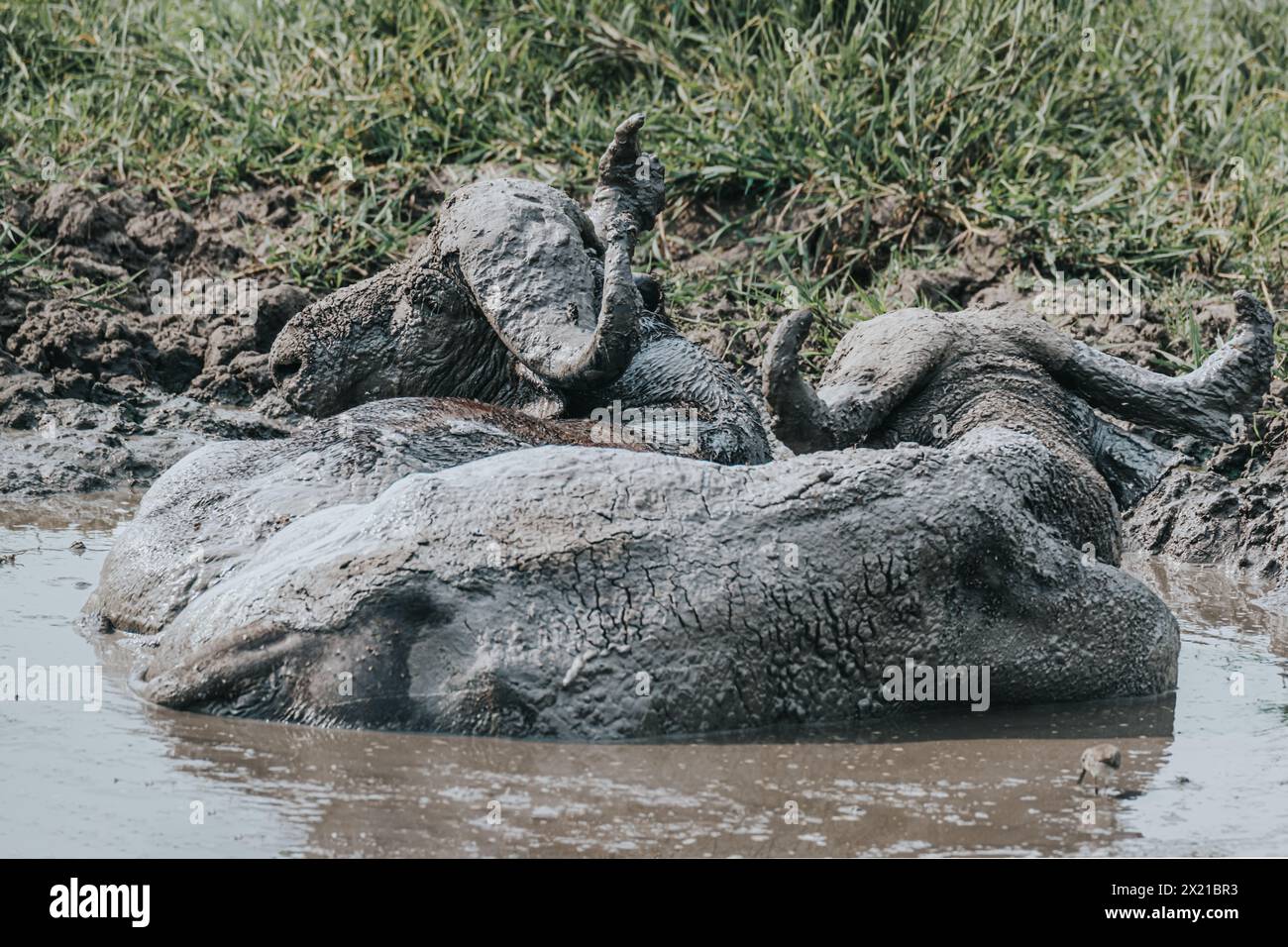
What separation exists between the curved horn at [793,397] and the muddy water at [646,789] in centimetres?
87

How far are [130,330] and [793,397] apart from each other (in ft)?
16.8

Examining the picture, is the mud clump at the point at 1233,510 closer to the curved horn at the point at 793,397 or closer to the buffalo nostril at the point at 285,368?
the curved horn at the point at 793,397

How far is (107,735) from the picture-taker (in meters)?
4.27

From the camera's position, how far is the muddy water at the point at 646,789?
3.65m

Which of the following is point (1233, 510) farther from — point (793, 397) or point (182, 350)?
point (182, 350)

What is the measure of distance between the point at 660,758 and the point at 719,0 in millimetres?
7051

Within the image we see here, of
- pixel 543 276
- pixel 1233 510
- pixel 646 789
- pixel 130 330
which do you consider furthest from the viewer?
pixel 130 330

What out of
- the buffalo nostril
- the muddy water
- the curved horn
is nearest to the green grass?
the buffalo nostril

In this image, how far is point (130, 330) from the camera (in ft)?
29.3

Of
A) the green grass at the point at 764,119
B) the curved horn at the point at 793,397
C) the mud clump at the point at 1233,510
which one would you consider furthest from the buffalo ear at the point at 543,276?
the green grass at the point at 764,119

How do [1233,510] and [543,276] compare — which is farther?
[1233,510]

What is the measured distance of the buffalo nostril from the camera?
19.4 ft

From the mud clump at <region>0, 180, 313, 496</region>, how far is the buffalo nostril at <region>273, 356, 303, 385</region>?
2109mm

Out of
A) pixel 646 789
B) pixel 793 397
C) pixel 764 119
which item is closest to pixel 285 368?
pixel 793 397
